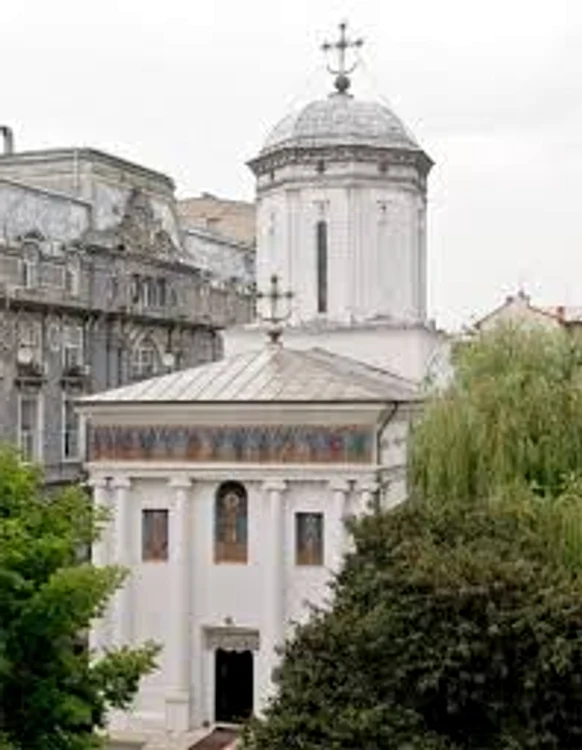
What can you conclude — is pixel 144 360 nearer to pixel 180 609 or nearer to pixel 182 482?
pixel 182 482

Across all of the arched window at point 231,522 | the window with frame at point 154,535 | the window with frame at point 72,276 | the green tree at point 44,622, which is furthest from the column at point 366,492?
the window with frame at point 72,276

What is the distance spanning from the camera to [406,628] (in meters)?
14.7

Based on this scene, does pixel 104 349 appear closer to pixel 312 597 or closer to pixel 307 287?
pixel 307 287

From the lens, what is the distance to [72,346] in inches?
1487

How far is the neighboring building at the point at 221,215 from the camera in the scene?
58281 millimetres

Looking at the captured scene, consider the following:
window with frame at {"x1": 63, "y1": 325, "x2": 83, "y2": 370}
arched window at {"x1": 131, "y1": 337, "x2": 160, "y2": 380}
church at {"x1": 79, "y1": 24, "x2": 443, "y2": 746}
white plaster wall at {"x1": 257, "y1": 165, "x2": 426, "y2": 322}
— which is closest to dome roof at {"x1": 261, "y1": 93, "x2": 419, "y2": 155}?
white plaster wall at {"x1": 257, "y1": 165, "x2": 426, "y2": 322}

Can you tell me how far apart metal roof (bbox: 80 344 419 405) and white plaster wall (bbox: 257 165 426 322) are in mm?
3115

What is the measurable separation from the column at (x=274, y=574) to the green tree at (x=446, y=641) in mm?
5738

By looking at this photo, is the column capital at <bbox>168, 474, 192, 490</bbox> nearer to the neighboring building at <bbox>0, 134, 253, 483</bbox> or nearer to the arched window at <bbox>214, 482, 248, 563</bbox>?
the arched window at <bbox>214, 482, 248, 563</bbox>

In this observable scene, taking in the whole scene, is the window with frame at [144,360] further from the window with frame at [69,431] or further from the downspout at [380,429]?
the downspout at [380,429]

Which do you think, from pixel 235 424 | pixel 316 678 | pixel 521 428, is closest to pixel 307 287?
pixel 235 424

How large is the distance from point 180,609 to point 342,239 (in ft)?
30.3

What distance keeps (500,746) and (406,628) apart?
1.57 metres

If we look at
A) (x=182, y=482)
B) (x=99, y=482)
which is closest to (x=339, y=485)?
(x=182, y=482)
